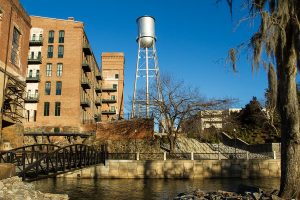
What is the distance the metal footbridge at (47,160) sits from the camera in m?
13.1

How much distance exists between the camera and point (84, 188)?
20859 millimetres

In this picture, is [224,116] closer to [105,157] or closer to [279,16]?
[105,157]

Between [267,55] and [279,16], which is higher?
[279,16]

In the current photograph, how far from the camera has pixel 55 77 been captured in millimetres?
44062

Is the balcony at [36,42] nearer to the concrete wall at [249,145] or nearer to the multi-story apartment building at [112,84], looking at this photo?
the multi-story apartment building at [112,84]

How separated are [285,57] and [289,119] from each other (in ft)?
7.08

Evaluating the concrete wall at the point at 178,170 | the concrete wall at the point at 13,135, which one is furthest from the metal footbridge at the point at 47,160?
the concrete wall at the point at 13,135

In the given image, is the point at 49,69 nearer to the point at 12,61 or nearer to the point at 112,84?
the point at 12,61

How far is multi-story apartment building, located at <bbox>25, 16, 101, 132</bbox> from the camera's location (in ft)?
140

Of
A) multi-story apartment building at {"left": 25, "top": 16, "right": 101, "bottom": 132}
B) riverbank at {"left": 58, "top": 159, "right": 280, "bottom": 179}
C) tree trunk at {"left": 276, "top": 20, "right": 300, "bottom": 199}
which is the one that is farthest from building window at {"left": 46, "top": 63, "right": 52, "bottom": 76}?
tree trunk at {"left": 276, "top": 20, "right": 300, "bottom": 199}

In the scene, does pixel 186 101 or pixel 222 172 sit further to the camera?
pixel 186 101

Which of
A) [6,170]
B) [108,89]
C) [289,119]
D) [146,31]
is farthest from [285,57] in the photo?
[108,89]

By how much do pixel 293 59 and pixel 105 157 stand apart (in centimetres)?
1998

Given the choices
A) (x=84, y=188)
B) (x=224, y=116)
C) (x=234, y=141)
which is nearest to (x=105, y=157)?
(x=84, y=188)
